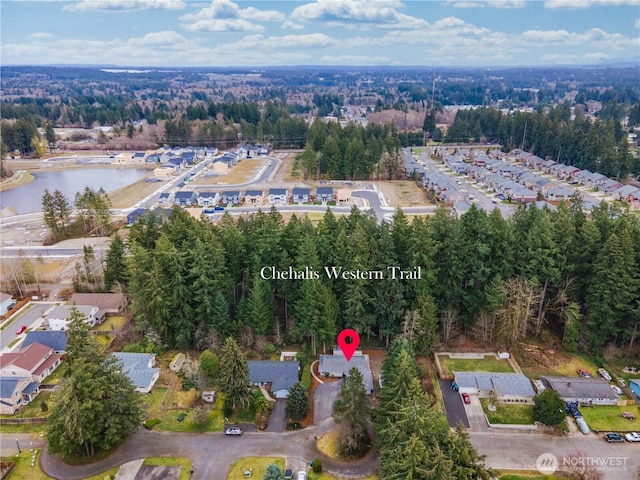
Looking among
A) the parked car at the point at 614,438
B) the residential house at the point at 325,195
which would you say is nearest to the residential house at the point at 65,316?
the parked car at the point at 614,438

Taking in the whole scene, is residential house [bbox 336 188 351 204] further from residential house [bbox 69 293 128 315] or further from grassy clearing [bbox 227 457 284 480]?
grassy clearing [bbox 227 457 284 480]

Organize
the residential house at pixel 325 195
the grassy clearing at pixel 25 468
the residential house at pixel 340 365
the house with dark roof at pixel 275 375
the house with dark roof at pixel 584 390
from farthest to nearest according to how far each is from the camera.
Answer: the residential house at pixel 325 195
the residential house at pixel 340 365
the house with dark roof at pixel 275 375
the house with dark roof at pixel 584 390
the grassy clearing at pixel 25 468

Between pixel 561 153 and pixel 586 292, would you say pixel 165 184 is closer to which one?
pixel 586 292

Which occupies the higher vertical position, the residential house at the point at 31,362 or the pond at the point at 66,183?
the residential house at the point at 31,362

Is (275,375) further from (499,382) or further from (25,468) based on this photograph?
(499,382)

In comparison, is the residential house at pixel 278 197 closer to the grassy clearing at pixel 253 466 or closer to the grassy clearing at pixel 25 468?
the grassy clearing at pixel 253 466

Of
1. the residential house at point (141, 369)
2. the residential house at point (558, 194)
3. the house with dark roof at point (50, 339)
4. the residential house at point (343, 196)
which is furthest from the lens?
the residential house at point (558, 194)

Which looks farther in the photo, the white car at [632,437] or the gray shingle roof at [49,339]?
the gray shingle roof at [49,339]

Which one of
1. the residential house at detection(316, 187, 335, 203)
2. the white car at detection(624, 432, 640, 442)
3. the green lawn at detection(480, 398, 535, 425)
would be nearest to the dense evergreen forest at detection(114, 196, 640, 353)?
the green lawn at detection(480, 398, 535, 425)
